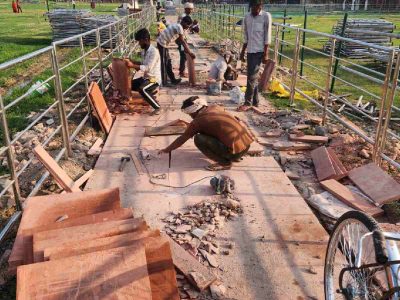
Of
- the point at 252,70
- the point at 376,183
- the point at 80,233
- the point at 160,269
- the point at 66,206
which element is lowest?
the point at 376,183

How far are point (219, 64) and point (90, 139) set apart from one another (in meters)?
4.12

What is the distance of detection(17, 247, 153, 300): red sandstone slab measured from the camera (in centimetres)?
236

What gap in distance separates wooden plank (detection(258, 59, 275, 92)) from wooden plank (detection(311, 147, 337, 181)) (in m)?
3.98

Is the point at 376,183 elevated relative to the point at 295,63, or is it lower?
lower

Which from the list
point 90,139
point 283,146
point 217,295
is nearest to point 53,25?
point 90,139

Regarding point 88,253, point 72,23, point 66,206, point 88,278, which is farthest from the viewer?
point 72,23

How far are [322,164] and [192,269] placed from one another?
275cm

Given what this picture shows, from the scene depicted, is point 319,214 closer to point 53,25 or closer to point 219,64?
point 219,64

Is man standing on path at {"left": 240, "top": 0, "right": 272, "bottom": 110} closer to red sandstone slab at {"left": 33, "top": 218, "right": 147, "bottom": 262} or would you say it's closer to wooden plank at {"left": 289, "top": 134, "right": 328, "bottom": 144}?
wooden plank at {"left": 289, "top": 134, "right": 328, "bottom": 144}

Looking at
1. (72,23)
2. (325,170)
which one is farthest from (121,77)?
(72,23)

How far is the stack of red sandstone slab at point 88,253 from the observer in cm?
240

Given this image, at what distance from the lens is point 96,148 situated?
5.96 metres

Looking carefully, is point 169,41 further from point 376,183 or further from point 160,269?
point 160,269

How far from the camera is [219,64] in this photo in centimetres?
938
